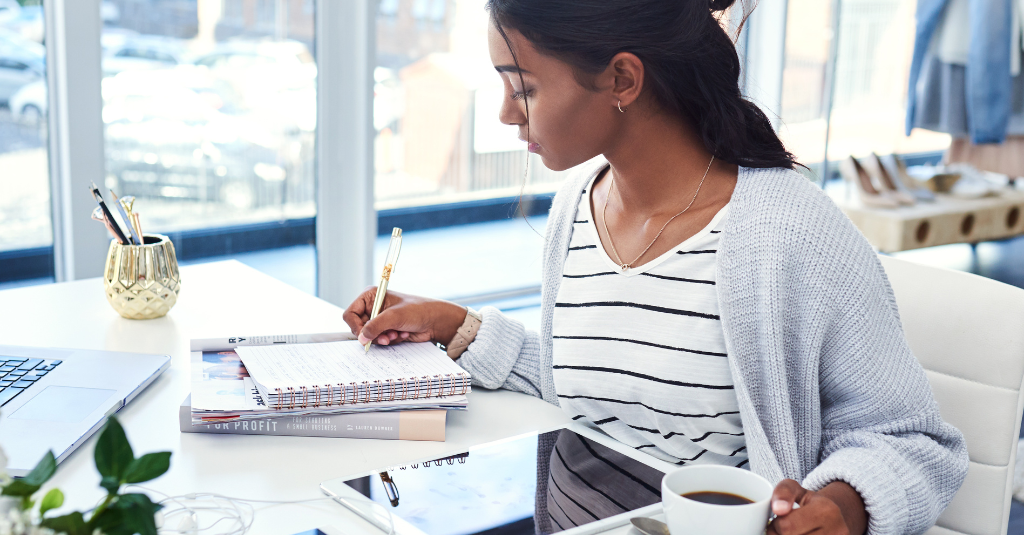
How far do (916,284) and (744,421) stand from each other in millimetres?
276

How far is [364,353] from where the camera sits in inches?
41.7

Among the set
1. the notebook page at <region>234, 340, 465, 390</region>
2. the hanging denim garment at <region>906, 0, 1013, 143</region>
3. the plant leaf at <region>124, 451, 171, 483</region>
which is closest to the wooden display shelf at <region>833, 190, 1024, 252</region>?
the hanging denim garment at <region>906, 0, 1013, 143</region>

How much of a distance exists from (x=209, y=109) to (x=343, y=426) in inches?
79.0

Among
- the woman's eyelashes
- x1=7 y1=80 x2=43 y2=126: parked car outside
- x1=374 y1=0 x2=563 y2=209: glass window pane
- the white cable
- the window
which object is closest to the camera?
the white cable

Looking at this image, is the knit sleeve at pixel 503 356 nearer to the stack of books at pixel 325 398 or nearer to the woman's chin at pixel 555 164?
the stack of books at pixel 325 398

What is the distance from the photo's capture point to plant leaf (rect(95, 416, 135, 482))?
1.45 ft

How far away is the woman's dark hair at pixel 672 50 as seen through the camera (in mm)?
1003

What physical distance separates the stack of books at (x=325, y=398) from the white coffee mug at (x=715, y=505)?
1.17 feet

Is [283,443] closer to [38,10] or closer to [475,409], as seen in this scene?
[475,409]

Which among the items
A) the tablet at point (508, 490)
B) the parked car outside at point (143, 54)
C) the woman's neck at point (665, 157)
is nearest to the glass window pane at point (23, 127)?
the parked car outside at point (143, 54)

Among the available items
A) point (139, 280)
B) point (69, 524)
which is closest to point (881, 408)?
point (69, 524)

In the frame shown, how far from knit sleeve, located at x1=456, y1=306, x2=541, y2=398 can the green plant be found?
66cm

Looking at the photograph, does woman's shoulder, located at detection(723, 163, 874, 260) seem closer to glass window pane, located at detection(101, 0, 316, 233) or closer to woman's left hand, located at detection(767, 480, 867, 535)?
woman's left hand, located at detection(767, 480, 867, 535)

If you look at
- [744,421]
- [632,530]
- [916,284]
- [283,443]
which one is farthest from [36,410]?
[916,284]
